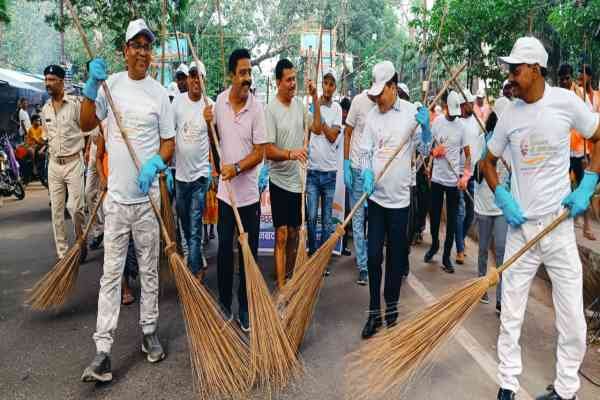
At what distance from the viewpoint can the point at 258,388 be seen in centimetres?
304

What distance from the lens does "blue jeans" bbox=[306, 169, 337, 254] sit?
5.25m

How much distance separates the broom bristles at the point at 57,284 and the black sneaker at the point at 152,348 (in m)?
0.99

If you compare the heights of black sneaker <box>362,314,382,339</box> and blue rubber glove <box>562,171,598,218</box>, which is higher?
blue rubber glove <box>562,171,598,218</box>

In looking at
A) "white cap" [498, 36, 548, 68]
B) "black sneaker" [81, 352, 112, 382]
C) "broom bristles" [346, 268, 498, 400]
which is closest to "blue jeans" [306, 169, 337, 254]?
"broom bristles" [346, 268, 498, 400]

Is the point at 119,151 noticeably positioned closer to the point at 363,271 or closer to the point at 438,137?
the point at 363,271

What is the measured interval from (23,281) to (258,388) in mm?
3238

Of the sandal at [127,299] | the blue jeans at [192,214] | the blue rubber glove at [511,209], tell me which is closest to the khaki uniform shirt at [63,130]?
the blue jeans at [192,214]

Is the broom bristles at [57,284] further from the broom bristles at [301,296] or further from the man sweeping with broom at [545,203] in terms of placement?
the man sweeping with broom at [545,203]

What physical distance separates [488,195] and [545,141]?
1.78 metres

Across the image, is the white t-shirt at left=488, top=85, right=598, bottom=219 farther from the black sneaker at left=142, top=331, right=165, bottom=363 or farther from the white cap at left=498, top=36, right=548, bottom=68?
the black sneaker at left=142, top=331, right=165, bottom=363

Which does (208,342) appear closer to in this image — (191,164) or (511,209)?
(511,209)

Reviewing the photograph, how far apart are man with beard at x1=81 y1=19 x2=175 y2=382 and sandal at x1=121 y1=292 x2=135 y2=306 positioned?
125 centimetres

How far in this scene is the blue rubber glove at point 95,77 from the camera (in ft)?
9.79

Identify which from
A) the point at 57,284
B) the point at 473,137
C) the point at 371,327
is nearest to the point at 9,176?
the point at 57,284
